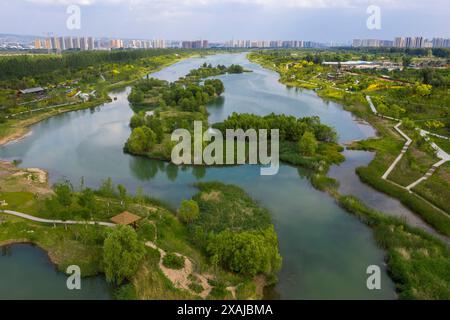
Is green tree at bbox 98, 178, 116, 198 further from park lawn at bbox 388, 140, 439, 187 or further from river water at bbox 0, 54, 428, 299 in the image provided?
park lawn at bbox 388, 140, 439, 187

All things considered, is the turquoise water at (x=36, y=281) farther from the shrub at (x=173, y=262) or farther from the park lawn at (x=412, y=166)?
the park lawn at (x=412, y=166)

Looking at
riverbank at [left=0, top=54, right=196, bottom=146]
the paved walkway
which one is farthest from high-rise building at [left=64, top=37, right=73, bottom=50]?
the paved walkway

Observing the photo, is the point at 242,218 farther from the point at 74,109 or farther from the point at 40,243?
the point at 74,109

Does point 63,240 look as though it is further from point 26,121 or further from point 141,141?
point 26,121

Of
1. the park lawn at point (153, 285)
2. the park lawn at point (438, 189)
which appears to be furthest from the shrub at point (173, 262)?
the park lawn at point (438, 189)

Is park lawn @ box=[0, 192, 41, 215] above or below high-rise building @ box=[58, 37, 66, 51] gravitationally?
below
